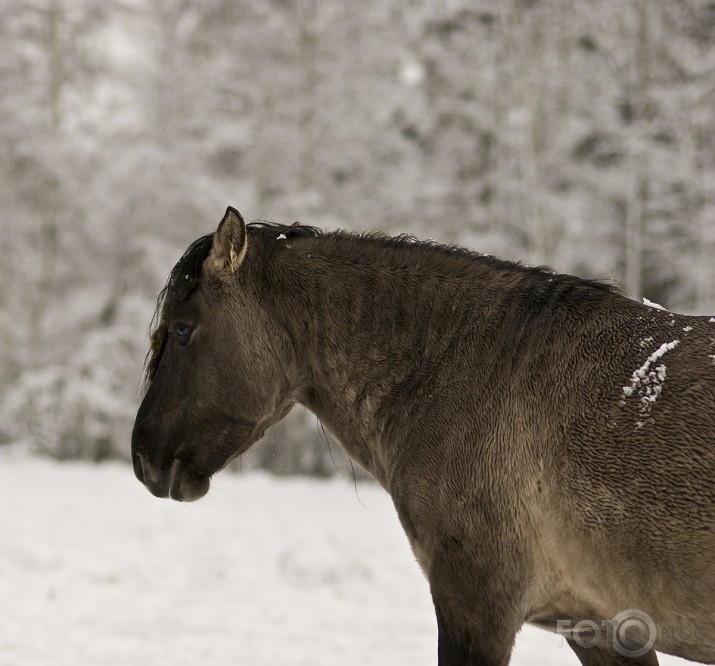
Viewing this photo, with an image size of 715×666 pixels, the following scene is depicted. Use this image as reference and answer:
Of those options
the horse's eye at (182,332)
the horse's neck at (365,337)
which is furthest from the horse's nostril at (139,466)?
the horse's neck at (365,337)

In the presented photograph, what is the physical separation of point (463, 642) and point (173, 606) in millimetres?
4481

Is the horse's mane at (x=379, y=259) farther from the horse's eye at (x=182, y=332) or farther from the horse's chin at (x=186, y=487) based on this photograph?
the horse's chin at (x=186, y=487)

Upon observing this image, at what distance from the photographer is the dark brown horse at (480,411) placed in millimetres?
2818

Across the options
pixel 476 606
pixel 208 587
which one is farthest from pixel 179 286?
pixel 208 587

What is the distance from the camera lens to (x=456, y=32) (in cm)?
1795

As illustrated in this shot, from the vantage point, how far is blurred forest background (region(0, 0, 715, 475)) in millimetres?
16344

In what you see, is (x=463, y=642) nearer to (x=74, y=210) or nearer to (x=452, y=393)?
(x=452, y=393)

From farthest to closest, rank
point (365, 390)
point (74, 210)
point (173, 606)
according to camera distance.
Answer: point (74, 210) → point (173, 606) → point (365, 390)

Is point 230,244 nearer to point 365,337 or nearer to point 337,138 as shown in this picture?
point 365,337

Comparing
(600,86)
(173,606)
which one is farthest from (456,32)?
(173,606)

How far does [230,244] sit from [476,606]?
169cm

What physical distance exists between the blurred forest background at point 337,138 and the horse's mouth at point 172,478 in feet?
42.7

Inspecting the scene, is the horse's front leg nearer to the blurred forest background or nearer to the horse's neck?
the horse's neck

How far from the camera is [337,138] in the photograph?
18359mm
